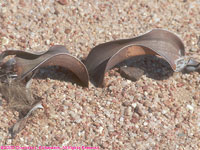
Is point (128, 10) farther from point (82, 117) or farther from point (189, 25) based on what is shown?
point (82, 117)

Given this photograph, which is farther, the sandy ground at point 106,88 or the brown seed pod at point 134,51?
the brown seed pod at point 134,51

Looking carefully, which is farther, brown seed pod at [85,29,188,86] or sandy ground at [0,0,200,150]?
brown seed pod at [85,29,188,86]

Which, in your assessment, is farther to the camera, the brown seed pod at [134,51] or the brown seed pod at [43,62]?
the brown seed pod at [134,51]

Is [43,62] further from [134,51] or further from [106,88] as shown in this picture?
[134,51]

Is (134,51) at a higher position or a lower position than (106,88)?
higher

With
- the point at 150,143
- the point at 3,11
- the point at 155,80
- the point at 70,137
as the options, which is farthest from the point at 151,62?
the point at 3,11

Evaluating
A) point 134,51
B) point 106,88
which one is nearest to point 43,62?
point 106,88

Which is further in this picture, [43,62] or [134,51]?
[134,51]

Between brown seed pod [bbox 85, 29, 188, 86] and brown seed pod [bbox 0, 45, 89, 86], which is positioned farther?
brown seed pod [bbox 85, 29, 188, 86]
